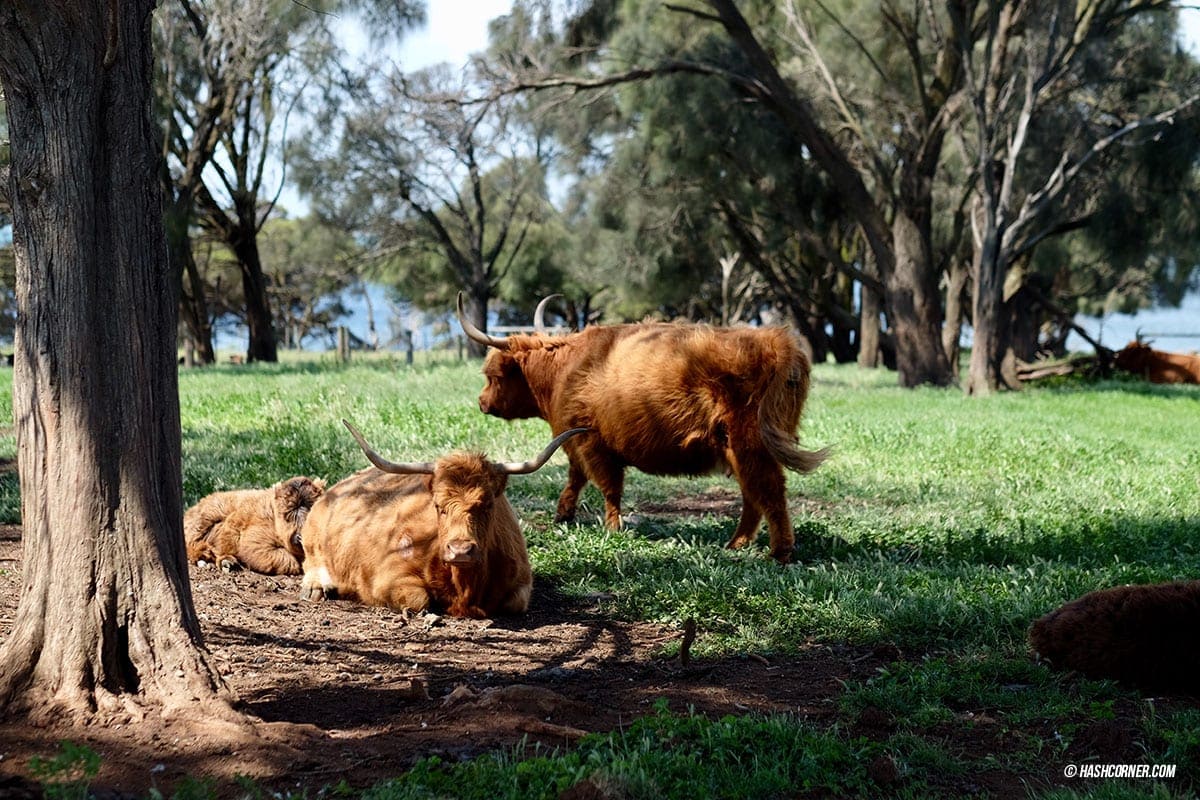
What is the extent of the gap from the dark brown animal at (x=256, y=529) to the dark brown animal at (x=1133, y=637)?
4.96 metres

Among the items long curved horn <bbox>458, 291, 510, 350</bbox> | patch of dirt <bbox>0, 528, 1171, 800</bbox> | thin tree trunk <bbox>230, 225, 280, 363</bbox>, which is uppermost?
Result: thin tree trunk <bbox>230, 225, 280, 363</bbox>

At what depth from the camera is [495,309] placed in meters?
58.4

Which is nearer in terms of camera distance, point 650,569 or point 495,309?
point 650,569

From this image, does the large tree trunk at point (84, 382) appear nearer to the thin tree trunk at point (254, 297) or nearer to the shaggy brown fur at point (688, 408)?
the shaggy brown fur at point (688, 408)

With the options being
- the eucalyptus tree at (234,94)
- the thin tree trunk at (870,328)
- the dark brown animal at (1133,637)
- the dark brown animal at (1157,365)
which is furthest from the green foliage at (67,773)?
the thin tree trunk at (870,328)

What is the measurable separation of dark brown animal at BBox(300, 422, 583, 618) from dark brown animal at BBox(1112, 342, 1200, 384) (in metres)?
24.3

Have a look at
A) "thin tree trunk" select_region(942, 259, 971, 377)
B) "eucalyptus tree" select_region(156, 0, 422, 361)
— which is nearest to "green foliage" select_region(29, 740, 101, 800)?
"eucalyptus tree" select_region(156, 0, 422, 361)

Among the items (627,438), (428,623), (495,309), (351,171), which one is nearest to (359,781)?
(428,623)

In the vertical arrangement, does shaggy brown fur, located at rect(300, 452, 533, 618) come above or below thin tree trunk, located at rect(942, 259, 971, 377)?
below

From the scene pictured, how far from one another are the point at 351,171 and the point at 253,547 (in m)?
27.4

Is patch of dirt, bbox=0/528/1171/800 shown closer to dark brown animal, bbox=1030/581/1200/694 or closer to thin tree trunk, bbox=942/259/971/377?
dark brown animal, bbox=1030/581/1200/694

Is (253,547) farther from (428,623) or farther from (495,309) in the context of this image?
(495,309)

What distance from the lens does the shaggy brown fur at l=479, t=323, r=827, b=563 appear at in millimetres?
7984

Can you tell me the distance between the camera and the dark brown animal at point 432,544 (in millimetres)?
6461
